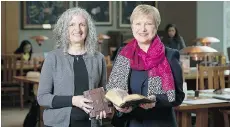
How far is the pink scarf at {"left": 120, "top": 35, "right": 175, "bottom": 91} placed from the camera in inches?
95.0

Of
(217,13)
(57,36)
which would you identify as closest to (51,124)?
(57,36)

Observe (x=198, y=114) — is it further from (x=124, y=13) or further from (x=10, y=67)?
(x=124, y=13)

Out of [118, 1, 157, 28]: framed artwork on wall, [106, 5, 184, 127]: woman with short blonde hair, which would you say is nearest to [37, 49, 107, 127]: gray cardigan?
[106, 5, 184, 127]: woman with short blonde hair

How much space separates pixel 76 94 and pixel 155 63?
43cm

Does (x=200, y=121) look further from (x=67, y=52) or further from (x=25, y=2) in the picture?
(x=25, y=2)

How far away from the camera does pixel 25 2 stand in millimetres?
11734

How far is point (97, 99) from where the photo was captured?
242 cm

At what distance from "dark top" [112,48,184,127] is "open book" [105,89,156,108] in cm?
11

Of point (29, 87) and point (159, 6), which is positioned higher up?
point (159, 6)

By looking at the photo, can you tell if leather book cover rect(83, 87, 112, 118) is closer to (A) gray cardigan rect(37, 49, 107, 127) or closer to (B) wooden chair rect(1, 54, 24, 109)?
(A) gray cardigan rect(37, 49, 107, 127)

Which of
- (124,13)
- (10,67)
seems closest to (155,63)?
(10,67)

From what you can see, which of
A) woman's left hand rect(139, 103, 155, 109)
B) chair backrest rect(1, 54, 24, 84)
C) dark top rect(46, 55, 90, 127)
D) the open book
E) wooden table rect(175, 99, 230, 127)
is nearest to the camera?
the open book

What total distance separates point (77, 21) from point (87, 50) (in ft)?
0.53

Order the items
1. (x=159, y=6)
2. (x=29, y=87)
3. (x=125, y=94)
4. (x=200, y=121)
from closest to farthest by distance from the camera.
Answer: (x=125, y=94) → (x=200, y=121) → (x=29, y=87) → (x=159, y=6)
